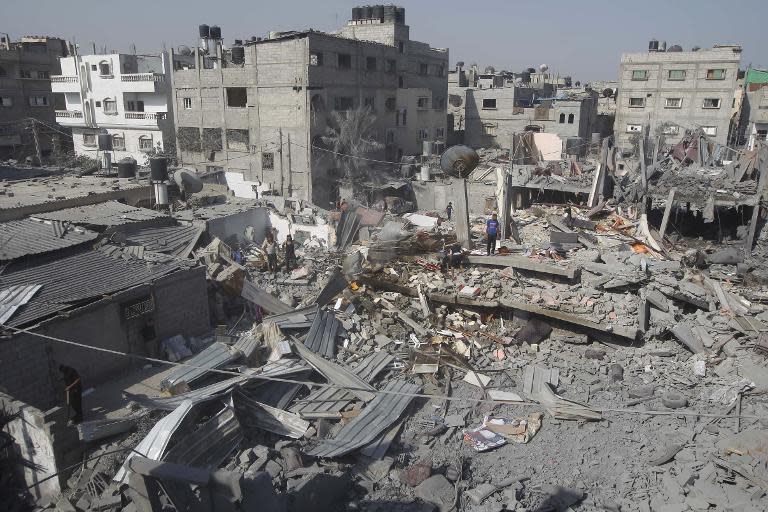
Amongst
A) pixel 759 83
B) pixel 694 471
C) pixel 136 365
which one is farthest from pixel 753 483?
pixel 759 83

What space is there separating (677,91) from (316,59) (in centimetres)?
2979

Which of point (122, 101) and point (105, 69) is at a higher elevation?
point (105, 69)

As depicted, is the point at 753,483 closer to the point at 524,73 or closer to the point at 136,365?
the point at 136,365

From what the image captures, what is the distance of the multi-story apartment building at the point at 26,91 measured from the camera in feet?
134

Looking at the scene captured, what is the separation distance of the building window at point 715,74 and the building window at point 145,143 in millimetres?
41803

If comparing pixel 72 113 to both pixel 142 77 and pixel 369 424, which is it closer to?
pixel 142 77

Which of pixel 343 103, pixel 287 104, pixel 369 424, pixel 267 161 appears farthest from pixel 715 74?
pixel 369 424

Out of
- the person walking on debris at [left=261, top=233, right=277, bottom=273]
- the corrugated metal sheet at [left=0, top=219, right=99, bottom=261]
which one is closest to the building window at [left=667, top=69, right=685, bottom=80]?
the person walking on debris at [left=261, top=233, right=277, bottom=273]

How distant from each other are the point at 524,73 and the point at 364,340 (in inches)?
2352

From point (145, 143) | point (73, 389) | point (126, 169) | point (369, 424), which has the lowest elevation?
point (369, 424)

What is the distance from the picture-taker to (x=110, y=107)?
39.2 meters

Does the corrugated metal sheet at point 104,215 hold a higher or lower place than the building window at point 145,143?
lower

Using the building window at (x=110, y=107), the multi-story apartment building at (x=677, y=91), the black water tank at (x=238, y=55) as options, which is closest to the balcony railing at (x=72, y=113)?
the building window at (x=110, y=107)

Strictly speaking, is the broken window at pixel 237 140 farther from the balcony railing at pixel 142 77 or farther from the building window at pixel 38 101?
the building window at pixel 38 101
